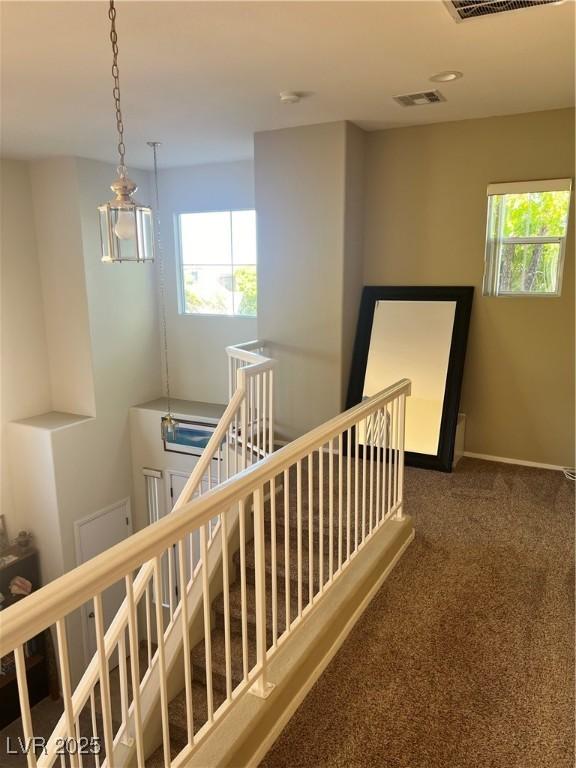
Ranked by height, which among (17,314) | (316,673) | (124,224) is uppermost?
(124,224)

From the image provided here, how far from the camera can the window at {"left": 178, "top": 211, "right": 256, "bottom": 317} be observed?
602 centimetres

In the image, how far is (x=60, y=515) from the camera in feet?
18.1

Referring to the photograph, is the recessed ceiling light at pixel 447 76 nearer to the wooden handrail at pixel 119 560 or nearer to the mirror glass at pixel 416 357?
the mirror glass at pixel 416 357

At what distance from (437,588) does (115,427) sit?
428 cm

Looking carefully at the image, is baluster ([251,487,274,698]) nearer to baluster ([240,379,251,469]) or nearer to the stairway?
the stairway

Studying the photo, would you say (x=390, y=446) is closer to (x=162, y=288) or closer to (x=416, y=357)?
(x=416, y=357)

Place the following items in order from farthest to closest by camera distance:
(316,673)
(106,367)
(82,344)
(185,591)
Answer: (106,367) < (82,344) < (316,673) < (185,591)

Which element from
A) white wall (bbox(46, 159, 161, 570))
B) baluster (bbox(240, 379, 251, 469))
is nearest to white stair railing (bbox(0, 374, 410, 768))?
baluster (bbox(240, 379, 251, 469))

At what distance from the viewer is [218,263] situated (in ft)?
20.4

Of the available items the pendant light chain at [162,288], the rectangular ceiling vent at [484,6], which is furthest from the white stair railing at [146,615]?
the rectangular ceiling vent at [484,6]

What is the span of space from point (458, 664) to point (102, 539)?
4606mm

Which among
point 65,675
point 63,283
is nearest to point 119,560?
point 65,675

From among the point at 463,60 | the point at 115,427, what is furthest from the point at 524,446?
the point at 115,427

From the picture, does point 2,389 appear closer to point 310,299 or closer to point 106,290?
point 106,290
